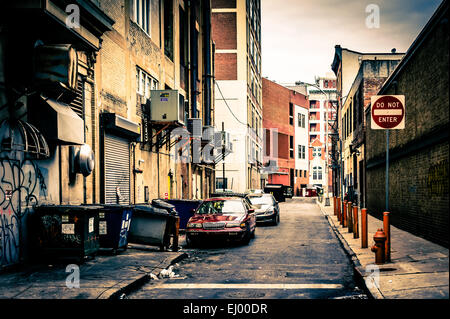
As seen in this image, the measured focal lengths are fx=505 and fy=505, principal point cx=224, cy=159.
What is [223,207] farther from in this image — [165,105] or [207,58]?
[207,58]

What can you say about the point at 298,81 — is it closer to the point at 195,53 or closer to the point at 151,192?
the point at 195,53

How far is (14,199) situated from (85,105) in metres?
4.75

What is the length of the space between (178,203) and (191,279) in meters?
9.33

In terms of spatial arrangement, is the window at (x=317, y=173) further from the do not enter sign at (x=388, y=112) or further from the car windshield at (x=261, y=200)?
the do not enter sign at (x=388, y=112)

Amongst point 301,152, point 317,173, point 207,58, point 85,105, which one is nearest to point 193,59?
point 207,58

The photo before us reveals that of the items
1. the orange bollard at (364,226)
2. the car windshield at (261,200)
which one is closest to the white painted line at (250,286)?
the orange bollard at (364,226)

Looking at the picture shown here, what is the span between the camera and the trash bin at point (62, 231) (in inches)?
416

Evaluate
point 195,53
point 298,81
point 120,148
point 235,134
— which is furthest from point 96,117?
point 298,81

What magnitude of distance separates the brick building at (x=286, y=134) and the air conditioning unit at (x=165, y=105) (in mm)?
53037

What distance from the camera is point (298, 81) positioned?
360 ft

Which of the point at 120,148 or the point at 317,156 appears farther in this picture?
the point at 317,156

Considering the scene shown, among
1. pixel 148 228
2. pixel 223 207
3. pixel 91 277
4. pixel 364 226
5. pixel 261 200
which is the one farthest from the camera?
pixel 261 200

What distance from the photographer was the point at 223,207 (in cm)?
1628

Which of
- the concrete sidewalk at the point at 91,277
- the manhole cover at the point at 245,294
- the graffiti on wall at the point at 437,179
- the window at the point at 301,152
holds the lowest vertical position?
the manhole cover at the point at 245,294
